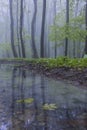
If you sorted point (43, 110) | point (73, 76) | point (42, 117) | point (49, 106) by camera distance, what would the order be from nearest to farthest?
1. point (42, 117)
2. point (43, 110)
3. point (49, 106)
4. point (73, 76)

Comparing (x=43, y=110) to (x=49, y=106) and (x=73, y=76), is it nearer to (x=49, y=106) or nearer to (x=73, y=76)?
(x=49, y=106)

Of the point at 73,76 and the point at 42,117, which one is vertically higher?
the point at 42,117

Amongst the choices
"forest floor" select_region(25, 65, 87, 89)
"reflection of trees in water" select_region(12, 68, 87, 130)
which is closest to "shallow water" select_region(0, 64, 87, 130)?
"reflection of trees in water" select_region(12, 68, 87, 130)

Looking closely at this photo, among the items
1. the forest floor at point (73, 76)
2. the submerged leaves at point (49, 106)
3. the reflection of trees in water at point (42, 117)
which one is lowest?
the forest floor at point (73, 76)

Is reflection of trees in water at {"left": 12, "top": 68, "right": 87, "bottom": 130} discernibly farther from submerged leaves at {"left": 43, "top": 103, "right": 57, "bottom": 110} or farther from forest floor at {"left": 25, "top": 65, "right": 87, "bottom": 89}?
forest floor at {"left": 25, "top": 65, "right": 87, "bottom": 89}

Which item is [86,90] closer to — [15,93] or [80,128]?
[15,93]

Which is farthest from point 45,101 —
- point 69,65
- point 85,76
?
point 69,65

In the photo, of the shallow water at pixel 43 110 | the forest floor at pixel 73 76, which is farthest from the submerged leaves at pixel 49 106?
the forest floor at pixel 73 76

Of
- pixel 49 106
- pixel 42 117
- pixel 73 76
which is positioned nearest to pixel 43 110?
pixel 49 106

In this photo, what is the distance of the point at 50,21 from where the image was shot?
167 ft

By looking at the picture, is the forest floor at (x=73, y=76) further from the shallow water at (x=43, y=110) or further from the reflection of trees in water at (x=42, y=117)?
the reflection of trees in water at (x=42, y=117)

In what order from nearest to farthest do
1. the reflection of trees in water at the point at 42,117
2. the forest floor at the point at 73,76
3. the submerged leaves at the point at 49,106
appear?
the reflection of trees in water at the point at 42,117 < the submerged leaves at the point at 49,106 < the forest floor at the point at 73,76

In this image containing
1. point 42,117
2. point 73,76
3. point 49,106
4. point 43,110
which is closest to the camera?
point 42,117

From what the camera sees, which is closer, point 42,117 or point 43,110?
point 42,117
